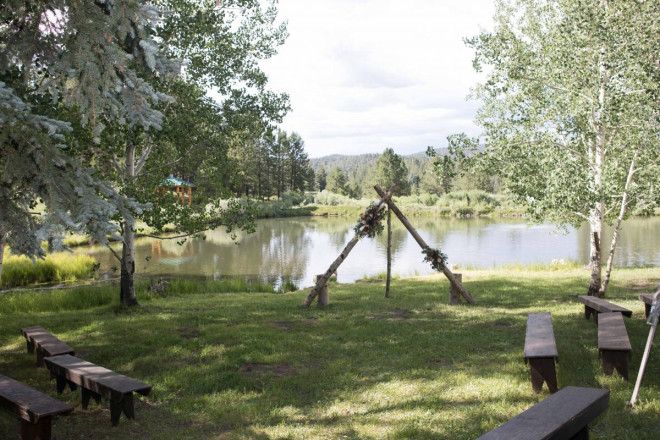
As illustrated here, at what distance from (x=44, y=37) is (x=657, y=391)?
7.58m

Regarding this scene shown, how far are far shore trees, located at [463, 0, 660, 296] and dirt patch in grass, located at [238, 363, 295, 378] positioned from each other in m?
6.28

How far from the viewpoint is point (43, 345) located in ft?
19.2

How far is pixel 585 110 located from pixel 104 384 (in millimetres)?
10237

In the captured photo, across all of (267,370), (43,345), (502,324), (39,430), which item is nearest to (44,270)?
(43,345)

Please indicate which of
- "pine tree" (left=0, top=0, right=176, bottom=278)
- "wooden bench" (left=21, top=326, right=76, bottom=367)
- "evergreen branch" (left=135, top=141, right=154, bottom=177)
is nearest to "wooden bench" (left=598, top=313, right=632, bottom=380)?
"pine tree" (left=0, top=0, right=176, bottom=278)

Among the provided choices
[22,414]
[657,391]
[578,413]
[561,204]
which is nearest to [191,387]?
[22,414]

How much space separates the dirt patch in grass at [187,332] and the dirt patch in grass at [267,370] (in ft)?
5.65

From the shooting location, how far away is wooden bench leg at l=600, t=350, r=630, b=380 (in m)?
5.11

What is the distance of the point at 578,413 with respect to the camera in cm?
266

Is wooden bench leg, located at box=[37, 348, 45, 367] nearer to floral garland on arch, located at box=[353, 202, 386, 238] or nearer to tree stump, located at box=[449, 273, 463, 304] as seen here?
floral garland on arch, located at box=[353, 202, 386, 238]

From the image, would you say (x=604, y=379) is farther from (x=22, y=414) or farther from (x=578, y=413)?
(x=22, y=414)

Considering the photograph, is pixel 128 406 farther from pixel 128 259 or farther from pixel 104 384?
pixel 128 259

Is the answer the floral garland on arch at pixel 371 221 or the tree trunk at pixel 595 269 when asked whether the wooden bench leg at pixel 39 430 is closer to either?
the floral garland on arch at pixel 371 221

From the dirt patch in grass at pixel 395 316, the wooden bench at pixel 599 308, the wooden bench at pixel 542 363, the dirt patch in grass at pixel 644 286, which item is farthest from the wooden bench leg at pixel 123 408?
the dirt patch in grass at pixel 644 286
